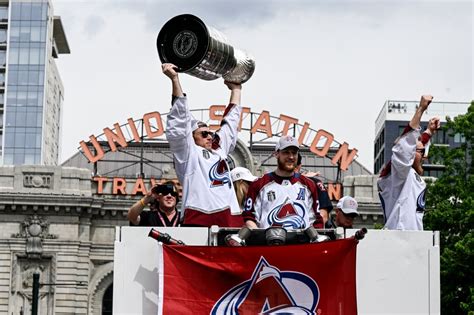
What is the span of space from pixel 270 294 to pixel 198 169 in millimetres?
1743

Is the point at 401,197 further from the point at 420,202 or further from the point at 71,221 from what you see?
the point at 71,221

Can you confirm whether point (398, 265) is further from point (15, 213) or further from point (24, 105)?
point (24, 105)

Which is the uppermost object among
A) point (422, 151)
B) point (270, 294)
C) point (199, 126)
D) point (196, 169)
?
point (199, 126)

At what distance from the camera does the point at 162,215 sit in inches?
385

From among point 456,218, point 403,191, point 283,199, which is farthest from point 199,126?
point 456,218

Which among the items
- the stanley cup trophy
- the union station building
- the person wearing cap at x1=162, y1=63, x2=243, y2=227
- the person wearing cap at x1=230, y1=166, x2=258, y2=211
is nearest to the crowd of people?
the person wearing cap at x1=162, y1=63, x2=243, y2=227

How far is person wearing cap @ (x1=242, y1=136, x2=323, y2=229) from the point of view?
28.0ft

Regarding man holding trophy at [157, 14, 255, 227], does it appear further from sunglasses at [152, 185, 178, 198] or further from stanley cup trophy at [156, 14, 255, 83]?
sunglasses at [152, 185, 178, 198]

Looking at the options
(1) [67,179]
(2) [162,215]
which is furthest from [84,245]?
(2) [162,215]

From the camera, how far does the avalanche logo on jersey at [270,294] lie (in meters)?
7.38

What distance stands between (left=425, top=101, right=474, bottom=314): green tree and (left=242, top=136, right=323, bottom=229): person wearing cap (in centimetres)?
2451

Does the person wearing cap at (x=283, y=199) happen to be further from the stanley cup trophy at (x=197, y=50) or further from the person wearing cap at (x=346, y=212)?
the person wearing cap at (x=346, y=212)

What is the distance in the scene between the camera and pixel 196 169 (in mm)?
8930

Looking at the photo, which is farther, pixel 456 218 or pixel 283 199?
pixel 456 218
